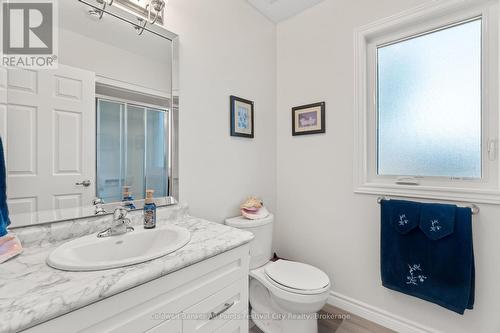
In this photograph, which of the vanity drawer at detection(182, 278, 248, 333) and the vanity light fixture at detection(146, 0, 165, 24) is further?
the vanity light fixture at detection(146, 0, 165, 24)

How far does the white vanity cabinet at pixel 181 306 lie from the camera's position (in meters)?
0.62

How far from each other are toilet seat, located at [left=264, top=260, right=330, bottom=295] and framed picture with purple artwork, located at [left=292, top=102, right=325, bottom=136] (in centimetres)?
104

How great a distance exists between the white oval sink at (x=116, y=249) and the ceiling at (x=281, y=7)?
1879 mm

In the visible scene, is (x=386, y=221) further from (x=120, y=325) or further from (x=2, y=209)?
(x=2, y=209)

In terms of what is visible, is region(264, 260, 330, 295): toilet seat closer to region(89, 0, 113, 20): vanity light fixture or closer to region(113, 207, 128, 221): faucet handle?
region(113, 207, 128, 221): faucet handle

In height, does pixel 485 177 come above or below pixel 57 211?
above

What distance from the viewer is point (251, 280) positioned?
165 cm

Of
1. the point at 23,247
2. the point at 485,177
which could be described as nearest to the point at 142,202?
the point at 23,247

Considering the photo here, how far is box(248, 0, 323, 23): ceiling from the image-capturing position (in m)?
1.86

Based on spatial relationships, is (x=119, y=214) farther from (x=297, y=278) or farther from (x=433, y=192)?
(x=433, y=192)

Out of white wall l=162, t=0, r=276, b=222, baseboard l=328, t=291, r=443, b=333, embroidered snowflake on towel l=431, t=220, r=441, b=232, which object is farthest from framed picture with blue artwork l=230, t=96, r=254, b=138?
baseboard l=328, t=291, r=443, b=333

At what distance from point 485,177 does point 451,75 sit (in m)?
0.64

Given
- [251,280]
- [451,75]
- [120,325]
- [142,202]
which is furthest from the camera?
[251,280]

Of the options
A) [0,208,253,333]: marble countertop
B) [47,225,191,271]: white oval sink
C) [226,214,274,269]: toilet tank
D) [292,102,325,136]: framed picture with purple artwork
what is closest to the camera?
[0,208,253,333]: marble countertop
